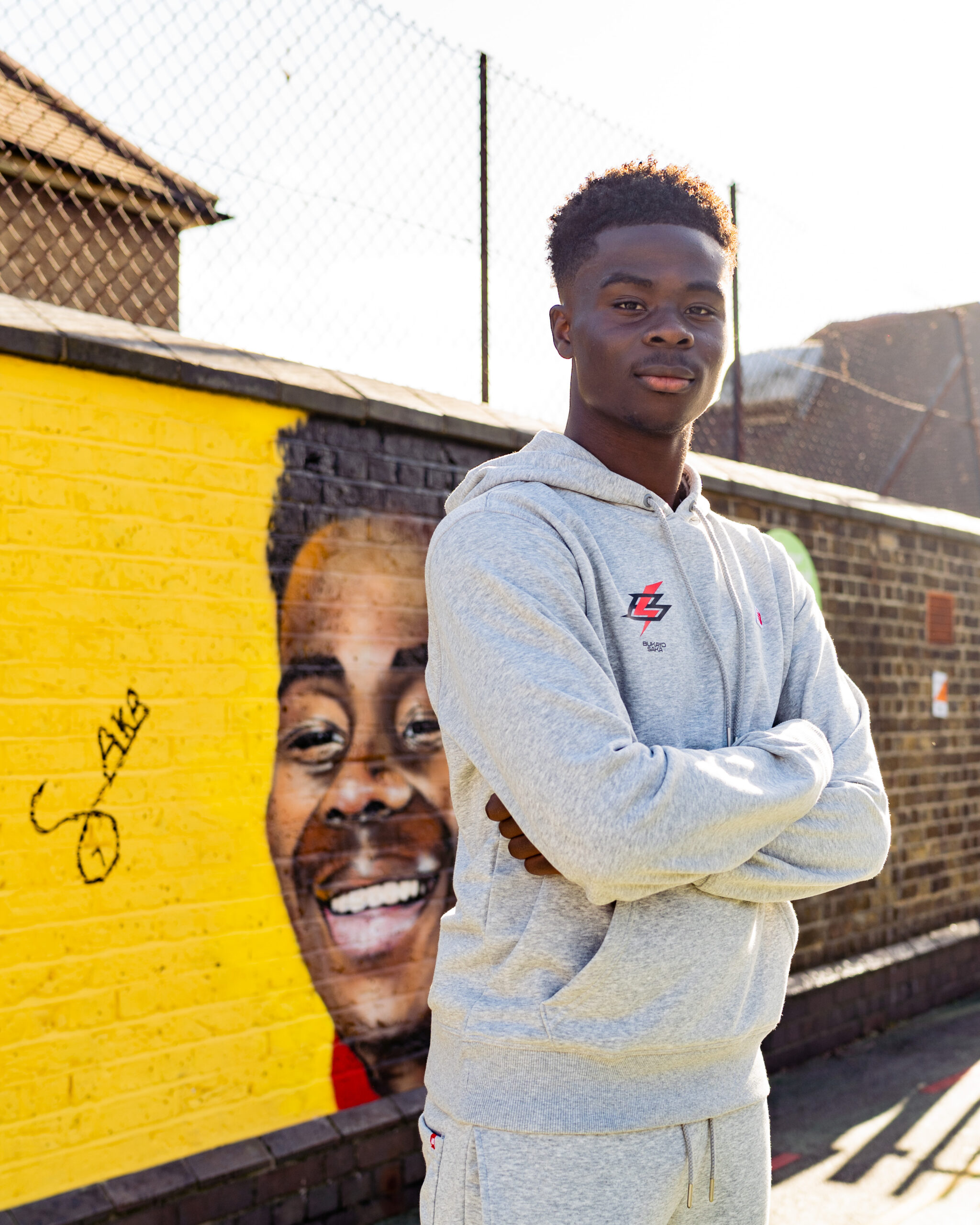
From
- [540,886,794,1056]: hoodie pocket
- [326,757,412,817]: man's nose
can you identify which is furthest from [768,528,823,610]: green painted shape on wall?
[540,886,794,1056]: hoodie pocket

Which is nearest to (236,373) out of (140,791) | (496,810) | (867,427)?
(140,791)

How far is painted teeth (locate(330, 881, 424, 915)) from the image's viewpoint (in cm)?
369

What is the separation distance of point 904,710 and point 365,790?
4.00m

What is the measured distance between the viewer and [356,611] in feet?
12.4

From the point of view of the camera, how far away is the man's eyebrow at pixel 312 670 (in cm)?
357

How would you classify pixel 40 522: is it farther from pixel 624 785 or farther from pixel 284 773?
pixel 624 785

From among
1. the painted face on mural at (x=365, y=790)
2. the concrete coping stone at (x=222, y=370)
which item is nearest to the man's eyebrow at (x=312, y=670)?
the painted face on mural at (x=365, y=790)

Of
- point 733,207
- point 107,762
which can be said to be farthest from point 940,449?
point 107,762

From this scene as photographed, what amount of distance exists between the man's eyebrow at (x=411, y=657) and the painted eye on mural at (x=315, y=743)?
13.0 inches

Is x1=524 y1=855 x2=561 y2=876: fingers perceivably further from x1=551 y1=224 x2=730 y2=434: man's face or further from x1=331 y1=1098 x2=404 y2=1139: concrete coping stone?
x1=331 y1=1098 x2=404 y2=1139: concrete coping stone

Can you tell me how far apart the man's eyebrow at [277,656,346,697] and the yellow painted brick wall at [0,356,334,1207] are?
0.05 metres

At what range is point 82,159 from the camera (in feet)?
12.3
